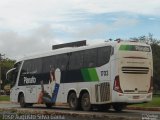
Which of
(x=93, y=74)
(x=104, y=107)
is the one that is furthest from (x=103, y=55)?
(x=104, y=107)

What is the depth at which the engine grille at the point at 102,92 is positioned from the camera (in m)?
24.9

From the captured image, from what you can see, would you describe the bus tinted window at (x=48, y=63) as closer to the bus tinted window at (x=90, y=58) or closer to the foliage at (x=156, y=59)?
the bus tinted window at (x=90, y=58)

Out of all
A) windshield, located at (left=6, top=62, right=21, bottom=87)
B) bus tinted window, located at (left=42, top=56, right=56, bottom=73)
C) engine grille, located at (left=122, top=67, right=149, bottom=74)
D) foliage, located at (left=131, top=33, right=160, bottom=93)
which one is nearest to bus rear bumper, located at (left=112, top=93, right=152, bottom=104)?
engine grille, located at (left=122, top=67, right=149, bottom=74)

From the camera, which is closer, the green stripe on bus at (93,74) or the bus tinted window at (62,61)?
the green stripe on bus at (93,74)

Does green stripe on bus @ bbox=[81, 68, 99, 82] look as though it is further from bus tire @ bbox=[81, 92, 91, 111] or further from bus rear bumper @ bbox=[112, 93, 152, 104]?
bus rear bumper @ bbox=[112, 93, 152, 104]

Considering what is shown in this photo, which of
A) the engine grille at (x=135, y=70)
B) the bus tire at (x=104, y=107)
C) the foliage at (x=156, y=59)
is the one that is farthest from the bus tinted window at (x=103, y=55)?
the foliage at (x=156, y=59)

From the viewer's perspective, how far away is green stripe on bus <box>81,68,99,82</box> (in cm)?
2591

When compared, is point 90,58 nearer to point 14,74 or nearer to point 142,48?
point 142,48

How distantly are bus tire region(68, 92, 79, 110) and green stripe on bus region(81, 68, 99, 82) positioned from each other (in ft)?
4.72

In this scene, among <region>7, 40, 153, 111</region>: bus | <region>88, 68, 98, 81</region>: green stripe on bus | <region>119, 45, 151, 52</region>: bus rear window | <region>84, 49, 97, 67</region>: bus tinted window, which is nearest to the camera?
<region>7, 40, 153, 111</region>: bus

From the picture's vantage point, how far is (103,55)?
83.0 ft

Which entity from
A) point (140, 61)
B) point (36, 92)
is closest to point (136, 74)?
point (140, 61)

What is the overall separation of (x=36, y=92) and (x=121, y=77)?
9.00 meters

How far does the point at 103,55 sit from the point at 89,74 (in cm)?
163
